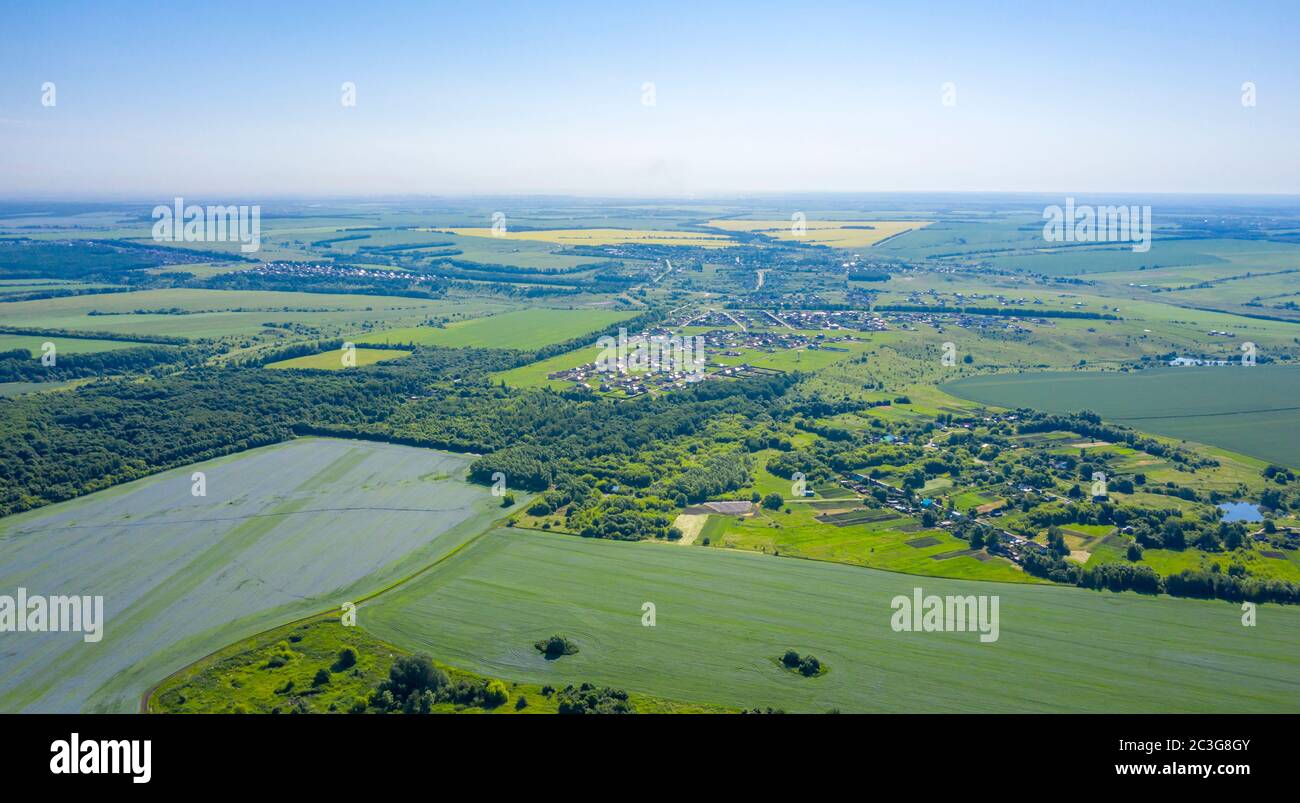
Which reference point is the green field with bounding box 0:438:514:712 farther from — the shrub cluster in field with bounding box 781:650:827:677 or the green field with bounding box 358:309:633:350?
the green field with bounding box 358:309:633:350

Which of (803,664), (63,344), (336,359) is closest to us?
(803,664)

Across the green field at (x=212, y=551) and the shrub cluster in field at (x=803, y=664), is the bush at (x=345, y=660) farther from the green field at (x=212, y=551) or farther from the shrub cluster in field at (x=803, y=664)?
the shrub cluster in field at (x=803, y=664)

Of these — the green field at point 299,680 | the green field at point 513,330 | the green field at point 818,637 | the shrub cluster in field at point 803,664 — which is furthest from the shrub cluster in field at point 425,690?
the green field at point 513,330

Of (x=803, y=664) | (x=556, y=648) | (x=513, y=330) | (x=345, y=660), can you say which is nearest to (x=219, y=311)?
(x=513, y=330)

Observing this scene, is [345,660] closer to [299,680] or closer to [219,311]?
[299,680]

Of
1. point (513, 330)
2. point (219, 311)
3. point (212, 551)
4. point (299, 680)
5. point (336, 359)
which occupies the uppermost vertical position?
point (219, 311)
